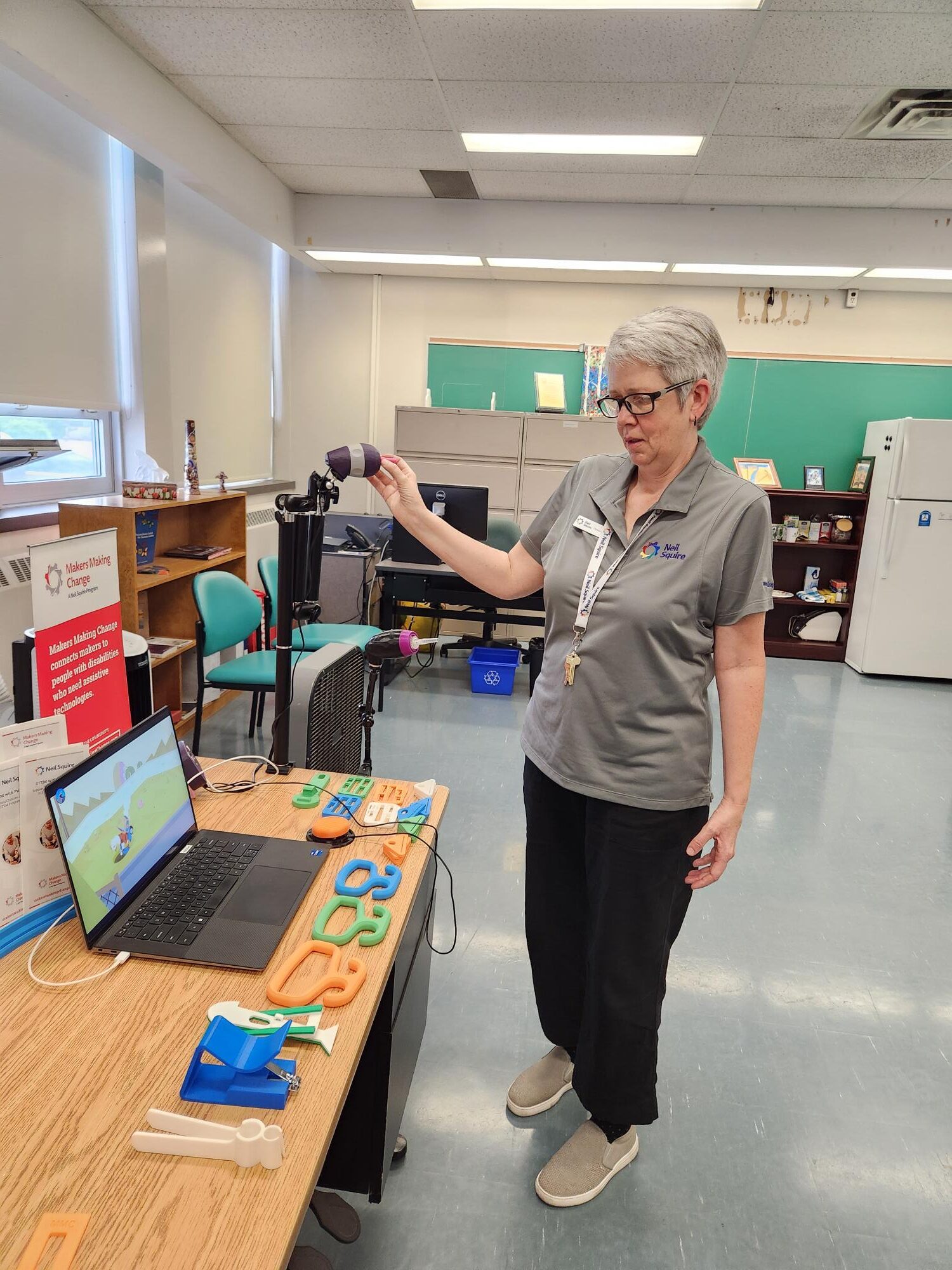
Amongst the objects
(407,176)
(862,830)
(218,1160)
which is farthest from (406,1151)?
(407,176)

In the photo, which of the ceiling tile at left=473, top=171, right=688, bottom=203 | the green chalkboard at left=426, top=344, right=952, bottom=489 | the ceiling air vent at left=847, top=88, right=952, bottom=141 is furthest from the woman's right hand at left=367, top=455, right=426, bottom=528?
the green chalkboard at left=426, top=344, right=952, bottom=489

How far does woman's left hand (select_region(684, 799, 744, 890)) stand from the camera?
4.47 ft

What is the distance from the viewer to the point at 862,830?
313 centimetres

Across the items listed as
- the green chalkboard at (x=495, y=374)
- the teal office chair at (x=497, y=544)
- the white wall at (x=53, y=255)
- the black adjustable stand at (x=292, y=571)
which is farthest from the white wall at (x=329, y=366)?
the black adjustable stand at (x=292, y=571)

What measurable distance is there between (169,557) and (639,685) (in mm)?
3257

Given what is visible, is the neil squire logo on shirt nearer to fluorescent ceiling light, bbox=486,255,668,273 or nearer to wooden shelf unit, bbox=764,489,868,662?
fluorescent ceiling light, bbox=486,255,668,273

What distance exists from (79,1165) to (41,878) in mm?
465

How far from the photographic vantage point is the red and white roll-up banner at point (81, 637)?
3.91 ft

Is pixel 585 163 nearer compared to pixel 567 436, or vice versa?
pixel 585 163

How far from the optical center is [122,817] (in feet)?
3.73

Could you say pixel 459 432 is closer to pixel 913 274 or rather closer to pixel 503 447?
pixel 503 447

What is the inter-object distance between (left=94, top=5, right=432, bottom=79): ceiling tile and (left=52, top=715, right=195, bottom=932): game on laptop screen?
294 cm

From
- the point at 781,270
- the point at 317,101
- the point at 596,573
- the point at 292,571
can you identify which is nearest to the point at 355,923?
the point at 596,573

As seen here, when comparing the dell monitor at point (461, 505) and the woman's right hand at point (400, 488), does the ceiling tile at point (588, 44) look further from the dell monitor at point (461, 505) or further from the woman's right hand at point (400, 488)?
the woman's right hand at point (400, 488)
